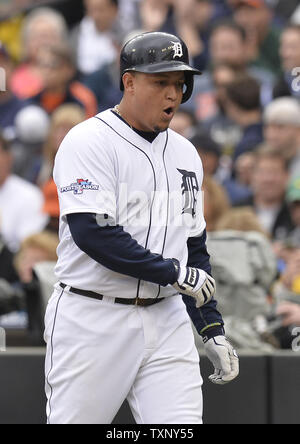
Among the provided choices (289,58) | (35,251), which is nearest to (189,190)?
(35,251)

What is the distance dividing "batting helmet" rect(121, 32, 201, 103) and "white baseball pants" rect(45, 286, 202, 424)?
36.8 inches

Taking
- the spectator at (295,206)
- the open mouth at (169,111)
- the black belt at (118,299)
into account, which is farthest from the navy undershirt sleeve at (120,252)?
the spectator at (295,206)

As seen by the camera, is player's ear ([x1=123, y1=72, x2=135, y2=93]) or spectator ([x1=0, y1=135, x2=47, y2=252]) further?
spectator ([x1=0, y1=135, x2=47, y2=252])

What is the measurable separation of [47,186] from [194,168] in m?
3.78

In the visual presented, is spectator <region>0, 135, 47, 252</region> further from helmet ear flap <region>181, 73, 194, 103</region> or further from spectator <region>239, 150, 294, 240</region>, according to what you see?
helmet ear flap <region>181, 73, 194, 103</region>

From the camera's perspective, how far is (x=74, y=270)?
→ 3.76 metres

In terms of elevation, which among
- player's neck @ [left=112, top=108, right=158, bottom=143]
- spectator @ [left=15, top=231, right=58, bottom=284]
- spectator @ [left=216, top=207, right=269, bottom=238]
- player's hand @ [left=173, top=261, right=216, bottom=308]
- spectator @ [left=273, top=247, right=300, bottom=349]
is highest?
player's neck @ [left=112, top=108, right=158, bottom=143]

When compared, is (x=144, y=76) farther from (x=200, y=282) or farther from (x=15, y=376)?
(x=15, y=376)

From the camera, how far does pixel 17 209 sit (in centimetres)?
823

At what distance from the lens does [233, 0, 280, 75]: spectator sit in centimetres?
918

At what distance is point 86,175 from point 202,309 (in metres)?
0.81

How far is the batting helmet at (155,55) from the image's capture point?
3.69 meters

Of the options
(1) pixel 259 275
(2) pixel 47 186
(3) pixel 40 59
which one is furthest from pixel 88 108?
(1) pixel 259 275

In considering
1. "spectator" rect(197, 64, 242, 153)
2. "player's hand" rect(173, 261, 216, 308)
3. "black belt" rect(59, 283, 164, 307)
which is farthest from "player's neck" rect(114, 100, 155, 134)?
"spectator" rect(197, 64, 242, 153)
